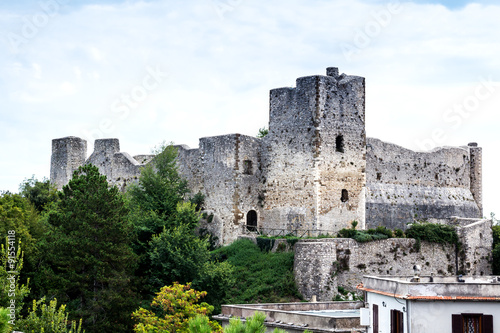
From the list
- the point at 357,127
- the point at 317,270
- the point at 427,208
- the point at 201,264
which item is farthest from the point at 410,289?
the point at 427,208

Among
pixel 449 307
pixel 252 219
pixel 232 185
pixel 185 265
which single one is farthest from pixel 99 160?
→ pixel 449 307

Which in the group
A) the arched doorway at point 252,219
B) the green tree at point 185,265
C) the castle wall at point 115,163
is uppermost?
the castle wall at point 115,163

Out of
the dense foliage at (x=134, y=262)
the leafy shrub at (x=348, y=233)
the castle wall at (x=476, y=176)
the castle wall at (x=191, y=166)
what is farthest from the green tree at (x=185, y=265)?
the castle wall at (x=476, y=176)

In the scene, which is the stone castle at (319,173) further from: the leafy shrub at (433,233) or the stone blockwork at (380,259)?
the leafy shrub at (433,233)

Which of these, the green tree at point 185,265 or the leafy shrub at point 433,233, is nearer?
the green tree at point 185,265

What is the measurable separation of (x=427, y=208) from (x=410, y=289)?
23.3 metres

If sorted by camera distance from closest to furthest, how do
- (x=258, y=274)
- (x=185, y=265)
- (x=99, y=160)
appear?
1. (x=185, y=265)
2. (x=258, y=274)
3. (x=99, y=160)

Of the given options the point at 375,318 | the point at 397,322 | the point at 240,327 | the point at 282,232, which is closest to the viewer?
the point at 240,327

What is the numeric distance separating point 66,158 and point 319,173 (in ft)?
71.3

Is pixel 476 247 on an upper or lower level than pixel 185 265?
upper

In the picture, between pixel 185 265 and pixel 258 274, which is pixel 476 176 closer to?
pixel 258 274

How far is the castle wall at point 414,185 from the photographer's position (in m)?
41.7

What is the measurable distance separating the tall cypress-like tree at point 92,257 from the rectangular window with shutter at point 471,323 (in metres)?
17.7

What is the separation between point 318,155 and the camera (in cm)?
3909
